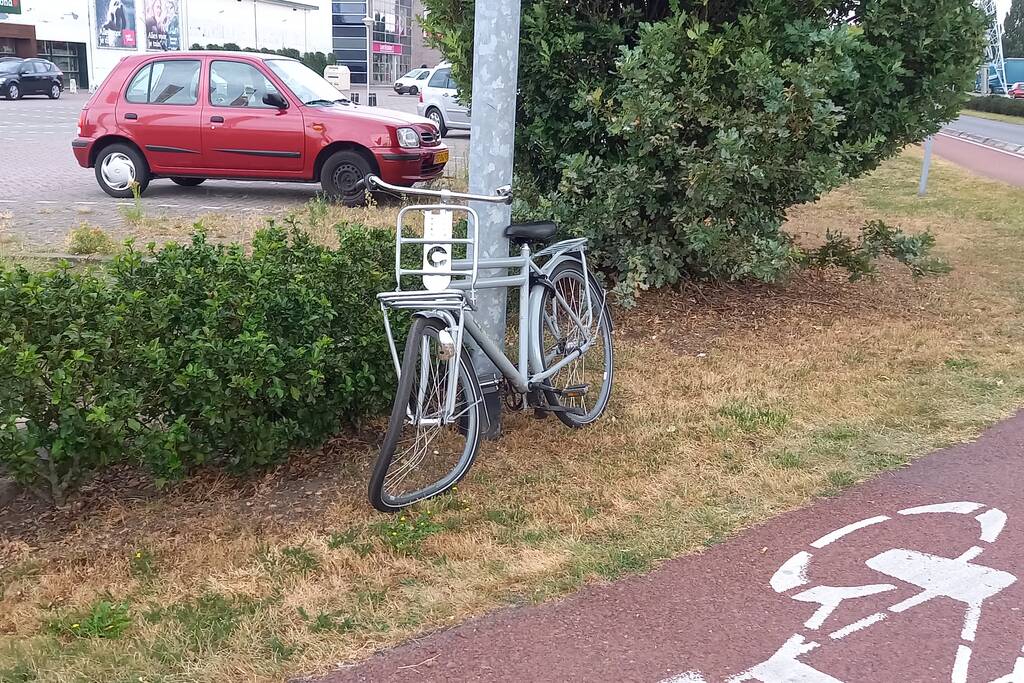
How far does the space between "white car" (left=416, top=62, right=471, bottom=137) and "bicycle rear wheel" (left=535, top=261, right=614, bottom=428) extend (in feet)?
57.5

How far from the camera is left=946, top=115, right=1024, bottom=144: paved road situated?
31.0m

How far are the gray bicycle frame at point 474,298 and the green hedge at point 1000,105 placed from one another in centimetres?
4931

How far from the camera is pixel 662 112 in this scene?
5.69m

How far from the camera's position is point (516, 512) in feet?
12.6

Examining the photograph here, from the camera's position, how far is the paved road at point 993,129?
30998 millimetres

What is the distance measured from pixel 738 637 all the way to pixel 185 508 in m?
2.31

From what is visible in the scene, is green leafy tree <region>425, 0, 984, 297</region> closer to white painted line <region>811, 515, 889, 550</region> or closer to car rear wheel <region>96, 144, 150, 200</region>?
white painted line <region>811, 515, 889, 550</region>

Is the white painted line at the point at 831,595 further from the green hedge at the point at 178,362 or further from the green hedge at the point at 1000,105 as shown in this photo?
the green hedge at the point at 1000,105

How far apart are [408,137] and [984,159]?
A: 1680 cm

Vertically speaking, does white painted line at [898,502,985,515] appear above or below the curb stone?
below

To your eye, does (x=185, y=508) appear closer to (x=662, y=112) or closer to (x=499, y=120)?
(x=499, y=120)

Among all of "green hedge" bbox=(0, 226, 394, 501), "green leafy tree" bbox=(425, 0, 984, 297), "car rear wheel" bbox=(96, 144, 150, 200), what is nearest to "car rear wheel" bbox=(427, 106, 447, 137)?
"car rear wheel" bbox=(96, 144, 150, 200)

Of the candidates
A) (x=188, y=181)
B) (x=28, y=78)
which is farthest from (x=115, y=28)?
(x=188, y=181)

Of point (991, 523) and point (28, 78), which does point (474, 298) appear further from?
point (28, 78)
